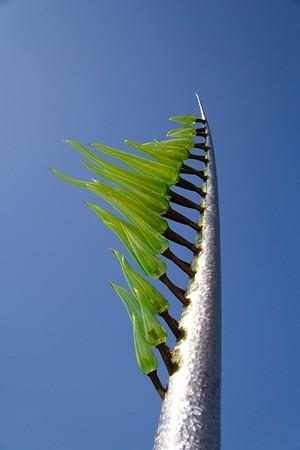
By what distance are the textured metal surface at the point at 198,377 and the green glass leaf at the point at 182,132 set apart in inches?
74.8

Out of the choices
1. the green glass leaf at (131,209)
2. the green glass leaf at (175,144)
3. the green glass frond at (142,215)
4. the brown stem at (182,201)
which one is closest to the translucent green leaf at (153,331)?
the green glass frond at (142,215)

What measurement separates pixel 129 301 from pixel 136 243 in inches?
15.7

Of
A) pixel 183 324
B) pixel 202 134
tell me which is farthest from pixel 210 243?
pixel 202 134

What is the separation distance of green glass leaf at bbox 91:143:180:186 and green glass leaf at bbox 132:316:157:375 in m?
1.33

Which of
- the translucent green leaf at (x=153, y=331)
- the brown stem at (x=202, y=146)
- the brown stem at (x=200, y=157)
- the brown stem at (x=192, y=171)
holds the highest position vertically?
the brown stem at (x=202, y=146)

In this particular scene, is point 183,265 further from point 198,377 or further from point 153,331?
point 198,377

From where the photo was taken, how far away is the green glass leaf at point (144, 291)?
8.24 ft

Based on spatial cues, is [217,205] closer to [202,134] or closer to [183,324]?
[183,324]

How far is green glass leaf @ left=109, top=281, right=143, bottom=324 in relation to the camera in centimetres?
254

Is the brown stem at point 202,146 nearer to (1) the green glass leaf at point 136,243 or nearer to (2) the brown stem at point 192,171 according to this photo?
(2) the brown stem at point 192,171

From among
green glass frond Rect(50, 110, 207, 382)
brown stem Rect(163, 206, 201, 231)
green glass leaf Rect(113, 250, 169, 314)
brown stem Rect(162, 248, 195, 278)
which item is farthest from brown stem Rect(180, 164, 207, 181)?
green glass leaf Rect(113, 250, 169, 314)

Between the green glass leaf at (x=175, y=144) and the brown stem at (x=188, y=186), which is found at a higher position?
the green glass leaf at (x=175, y=144)

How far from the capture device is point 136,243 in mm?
2850

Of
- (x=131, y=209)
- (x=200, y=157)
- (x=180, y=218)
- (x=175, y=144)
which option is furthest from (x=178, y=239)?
(x=200, y=157)
